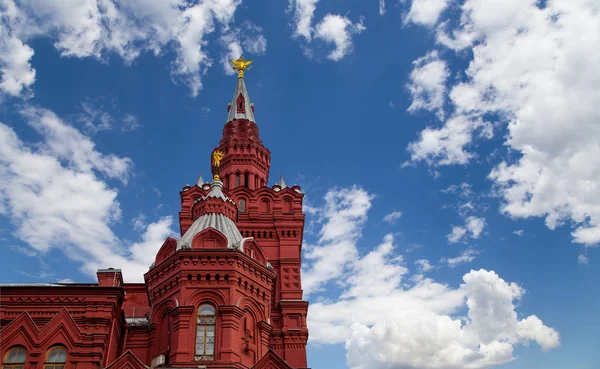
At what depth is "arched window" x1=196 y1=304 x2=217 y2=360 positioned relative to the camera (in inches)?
931

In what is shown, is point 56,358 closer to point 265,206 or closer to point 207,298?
point 207,298

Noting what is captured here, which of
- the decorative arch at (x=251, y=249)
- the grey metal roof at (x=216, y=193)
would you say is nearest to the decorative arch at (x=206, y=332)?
the decorative arch at (x=251, y=249)

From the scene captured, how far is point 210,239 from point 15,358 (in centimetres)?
979

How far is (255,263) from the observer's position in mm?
27047

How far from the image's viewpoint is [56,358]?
2273cm

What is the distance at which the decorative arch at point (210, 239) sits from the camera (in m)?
27.0

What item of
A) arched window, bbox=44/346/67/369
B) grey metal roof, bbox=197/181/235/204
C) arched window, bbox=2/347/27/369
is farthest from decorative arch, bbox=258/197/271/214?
arched window, bbox=2/347/27/369

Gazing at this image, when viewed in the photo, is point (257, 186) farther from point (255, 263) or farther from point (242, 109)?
point (255, 263)

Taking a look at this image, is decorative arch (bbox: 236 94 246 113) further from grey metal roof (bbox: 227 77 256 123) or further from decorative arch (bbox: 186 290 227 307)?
decorative arch (bbox: 186 290 227 307)

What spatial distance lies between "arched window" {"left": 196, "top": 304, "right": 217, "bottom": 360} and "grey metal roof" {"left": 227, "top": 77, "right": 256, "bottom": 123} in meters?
24.0

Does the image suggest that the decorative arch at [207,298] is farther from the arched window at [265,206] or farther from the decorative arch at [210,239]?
the arched window at [265,206]

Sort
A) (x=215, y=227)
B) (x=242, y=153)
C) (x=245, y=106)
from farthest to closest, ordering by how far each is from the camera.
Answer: (x=245, y=106), (x=242, y=153), (x=215, y=227)

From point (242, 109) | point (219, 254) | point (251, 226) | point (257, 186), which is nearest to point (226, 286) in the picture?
point (219, 254)

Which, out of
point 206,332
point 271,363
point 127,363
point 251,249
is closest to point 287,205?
point 251,249
